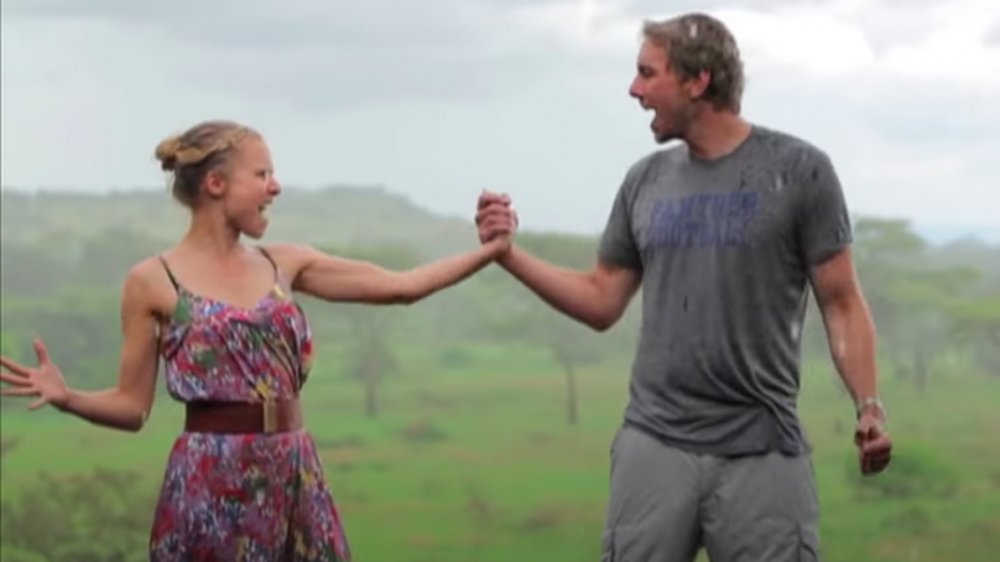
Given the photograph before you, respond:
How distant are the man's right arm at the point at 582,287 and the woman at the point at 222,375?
0.64m

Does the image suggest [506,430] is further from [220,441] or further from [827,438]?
[220,441]

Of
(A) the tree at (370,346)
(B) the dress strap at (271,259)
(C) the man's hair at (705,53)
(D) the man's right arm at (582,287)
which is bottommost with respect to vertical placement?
(A) the tree at (370,346)

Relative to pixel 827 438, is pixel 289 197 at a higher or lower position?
higher

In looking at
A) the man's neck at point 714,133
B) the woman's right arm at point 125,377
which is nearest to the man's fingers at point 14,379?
the woman's right arm at point 125,377

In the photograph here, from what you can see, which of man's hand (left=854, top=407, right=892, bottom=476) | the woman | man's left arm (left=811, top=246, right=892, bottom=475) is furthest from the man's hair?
the woman

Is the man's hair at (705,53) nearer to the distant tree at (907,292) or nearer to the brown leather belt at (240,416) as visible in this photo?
the brown leather belt at (240,416)

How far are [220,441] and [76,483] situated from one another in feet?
45.0

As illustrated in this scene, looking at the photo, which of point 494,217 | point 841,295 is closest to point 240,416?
point 494,217

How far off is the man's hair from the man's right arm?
0.44m

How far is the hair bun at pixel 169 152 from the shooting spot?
3.92m

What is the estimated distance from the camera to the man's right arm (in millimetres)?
4375

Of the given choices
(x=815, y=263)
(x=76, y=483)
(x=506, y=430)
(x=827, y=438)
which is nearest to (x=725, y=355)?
(x=815, y=263)

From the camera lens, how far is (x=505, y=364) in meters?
18.9

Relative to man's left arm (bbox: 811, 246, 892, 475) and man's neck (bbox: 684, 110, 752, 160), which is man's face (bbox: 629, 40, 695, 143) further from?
man's left arm (bbox: 811, 246, 892, 475)
